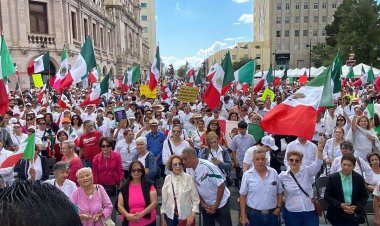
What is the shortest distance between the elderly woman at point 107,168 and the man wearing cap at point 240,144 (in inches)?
95.4

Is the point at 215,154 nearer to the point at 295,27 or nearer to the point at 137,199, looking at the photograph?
the point at 137,199

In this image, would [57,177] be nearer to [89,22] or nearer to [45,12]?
[45,12]

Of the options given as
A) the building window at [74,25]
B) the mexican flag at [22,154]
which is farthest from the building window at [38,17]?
Answer: the mexican flag at [22,154]

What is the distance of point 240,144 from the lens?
268 inches

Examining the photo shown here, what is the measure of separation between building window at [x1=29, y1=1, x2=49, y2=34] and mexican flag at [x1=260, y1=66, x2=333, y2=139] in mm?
27615

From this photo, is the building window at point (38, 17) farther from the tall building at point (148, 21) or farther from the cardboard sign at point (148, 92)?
the tall building at point (148, 21)

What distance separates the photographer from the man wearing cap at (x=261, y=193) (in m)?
4.20

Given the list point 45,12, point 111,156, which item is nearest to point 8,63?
point 111,156

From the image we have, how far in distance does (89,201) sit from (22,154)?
1.58m

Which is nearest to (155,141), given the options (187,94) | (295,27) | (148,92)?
(187,94)

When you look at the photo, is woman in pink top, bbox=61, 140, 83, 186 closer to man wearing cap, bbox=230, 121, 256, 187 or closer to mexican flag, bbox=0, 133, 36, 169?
mexican flag, bbox=0, 133, 36, 169

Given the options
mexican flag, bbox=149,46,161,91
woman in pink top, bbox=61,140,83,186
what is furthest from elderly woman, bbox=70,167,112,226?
mexican flag, bbox=149,46,161,91

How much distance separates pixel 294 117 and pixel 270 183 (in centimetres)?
99

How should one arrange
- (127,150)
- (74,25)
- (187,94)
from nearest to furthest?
(127,150)
(187,94)
(74,25)
